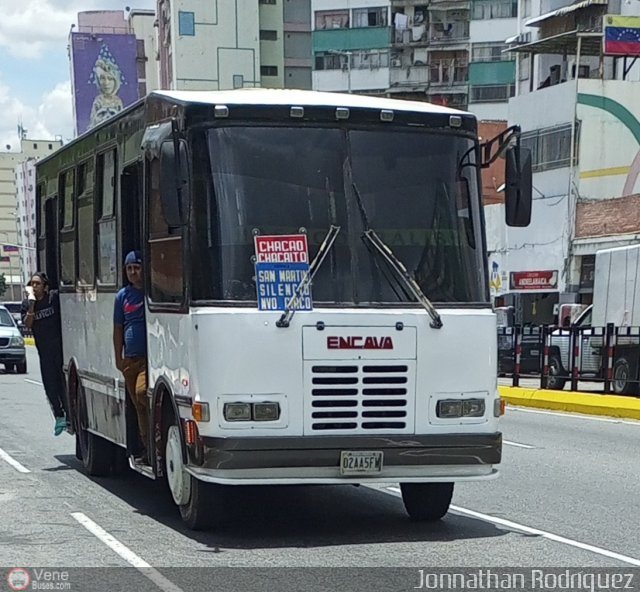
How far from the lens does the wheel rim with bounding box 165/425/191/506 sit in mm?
8914

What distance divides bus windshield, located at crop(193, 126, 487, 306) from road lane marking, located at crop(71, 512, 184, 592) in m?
1.79

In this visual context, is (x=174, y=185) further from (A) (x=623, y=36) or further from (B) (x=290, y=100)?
(A) (x=623, y=36)

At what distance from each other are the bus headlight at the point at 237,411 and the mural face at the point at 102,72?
104877 mm

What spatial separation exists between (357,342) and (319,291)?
439 mm

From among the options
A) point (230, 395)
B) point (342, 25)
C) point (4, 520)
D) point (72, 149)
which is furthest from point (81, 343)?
point (342, 25)

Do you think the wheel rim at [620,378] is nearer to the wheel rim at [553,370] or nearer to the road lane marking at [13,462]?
the wheel rim at [553,370]

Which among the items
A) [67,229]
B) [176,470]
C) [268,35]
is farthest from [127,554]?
[268,35]

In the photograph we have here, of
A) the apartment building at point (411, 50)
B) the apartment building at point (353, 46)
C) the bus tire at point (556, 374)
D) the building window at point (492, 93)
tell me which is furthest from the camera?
the apartment building at point (353, 46)

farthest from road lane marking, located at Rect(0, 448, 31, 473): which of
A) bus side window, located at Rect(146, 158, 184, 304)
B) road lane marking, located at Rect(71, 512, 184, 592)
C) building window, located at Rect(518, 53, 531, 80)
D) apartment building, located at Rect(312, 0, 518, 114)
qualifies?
apartment building, located at Rect(312, 0, 518, 114)

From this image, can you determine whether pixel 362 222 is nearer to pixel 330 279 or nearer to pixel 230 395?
pixel 330 279

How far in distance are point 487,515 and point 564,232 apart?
3437 centimetres

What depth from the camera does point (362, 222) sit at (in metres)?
8.70

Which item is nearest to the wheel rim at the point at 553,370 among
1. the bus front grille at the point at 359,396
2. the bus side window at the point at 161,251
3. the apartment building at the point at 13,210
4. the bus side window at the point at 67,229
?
the bus side window at the point at 67,229

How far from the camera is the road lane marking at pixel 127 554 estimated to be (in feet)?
24.2
